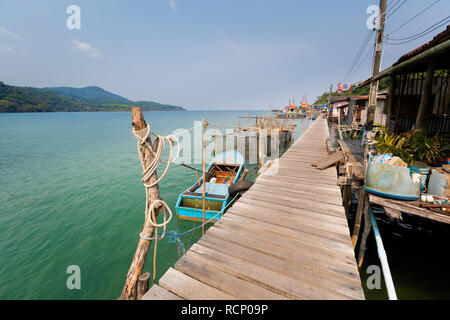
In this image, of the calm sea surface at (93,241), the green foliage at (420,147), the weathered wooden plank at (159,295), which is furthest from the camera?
the calm sea surface at (93,241)

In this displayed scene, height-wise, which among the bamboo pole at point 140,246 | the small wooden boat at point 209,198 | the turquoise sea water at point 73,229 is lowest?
the turquoise sea water at point 73,229

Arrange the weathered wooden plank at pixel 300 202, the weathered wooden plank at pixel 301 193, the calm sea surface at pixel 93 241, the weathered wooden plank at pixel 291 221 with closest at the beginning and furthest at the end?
the weathered wooden plank at pixel 291 221 → the weathered wooden plank at pixel 300 202 → the weathered wooden plank at pixel 301 193 → the calm sea surface at pixel 93 241

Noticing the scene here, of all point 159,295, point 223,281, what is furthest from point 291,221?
point 159,295

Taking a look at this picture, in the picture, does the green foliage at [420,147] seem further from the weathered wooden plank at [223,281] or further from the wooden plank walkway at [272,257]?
the weathered wooden plank at [223,281]

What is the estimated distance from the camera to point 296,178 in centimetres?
651

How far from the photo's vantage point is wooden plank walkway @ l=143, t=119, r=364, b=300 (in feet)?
8.14

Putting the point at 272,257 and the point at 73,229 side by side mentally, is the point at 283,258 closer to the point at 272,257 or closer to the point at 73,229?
the point at 272,257

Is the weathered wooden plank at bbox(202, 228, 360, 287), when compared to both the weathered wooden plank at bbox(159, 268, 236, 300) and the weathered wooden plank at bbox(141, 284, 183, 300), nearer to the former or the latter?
the weathered wooden plank at bbox(159, 268, 236, 300)

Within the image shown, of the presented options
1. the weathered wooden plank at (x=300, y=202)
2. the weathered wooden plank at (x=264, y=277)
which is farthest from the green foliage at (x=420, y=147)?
the weathered wooden plank at (x=264, y=277)

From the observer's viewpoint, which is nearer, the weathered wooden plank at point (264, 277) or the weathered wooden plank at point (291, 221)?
the weathered wooden plank at point (264, 277)

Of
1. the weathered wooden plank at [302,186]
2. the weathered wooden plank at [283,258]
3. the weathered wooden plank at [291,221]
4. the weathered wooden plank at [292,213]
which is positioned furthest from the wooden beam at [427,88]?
the weathered wooden plank at [283,258]

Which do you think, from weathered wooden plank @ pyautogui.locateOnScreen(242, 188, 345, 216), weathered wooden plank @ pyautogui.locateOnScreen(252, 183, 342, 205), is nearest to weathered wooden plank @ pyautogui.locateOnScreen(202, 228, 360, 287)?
weathered wooden plank @ pyautogui.locateOnScreen(242, 188, 345, 216)

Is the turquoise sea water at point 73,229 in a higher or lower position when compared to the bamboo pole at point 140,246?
lower

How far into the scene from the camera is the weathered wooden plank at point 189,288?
2420 mm
